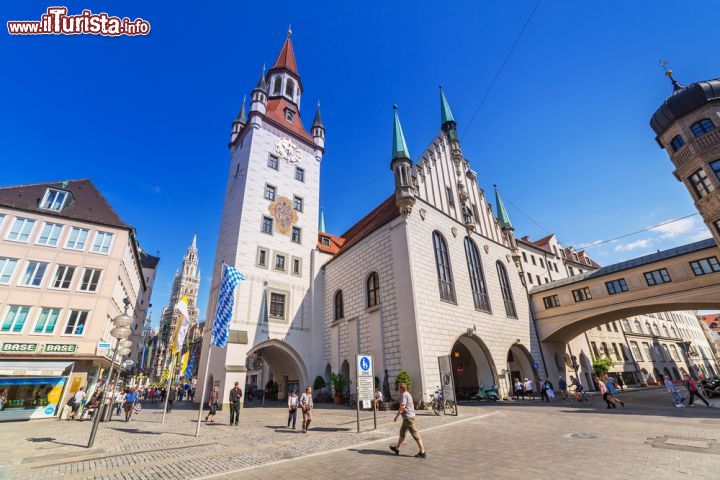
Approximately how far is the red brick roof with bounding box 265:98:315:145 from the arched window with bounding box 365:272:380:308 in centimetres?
1796

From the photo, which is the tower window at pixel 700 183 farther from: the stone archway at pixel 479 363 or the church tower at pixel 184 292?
the church tower at pixel 184 292

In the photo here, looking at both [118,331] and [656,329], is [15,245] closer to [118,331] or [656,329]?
[118,331]

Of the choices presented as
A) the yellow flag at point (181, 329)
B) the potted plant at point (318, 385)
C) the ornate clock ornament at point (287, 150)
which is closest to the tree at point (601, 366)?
the potted plant at point (318, 385)

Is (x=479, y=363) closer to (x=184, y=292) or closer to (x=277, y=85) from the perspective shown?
(x=277, y=85)

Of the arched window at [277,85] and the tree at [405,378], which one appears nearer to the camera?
the tree at [405,378]

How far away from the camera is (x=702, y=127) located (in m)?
21.0

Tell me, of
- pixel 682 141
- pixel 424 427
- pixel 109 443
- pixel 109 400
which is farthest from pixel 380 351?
pixel 682 141

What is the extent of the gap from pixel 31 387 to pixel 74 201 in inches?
496

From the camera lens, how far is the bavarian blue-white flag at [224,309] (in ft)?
42.0

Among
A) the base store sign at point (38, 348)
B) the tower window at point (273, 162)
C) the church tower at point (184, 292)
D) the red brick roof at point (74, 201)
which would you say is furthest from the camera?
the church tower at point (184, 292)

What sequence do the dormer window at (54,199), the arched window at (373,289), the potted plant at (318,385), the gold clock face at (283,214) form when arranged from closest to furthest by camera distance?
1. the arched window at (373,289)
2. the dormer window at (54,199)
3. the potted plant at (318,385)
4. the gold clock face at (283,214)

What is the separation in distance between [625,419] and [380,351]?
1162 cm

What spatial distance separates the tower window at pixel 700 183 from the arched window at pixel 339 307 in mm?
25943

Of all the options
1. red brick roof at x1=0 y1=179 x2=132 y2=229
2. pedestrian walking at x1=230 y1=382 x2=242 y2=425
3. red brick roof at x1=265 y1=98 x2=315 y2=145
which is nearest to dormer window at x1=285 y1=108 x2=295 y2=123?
red brick roof at x1=265 y1=98 x2=315 y2=145
